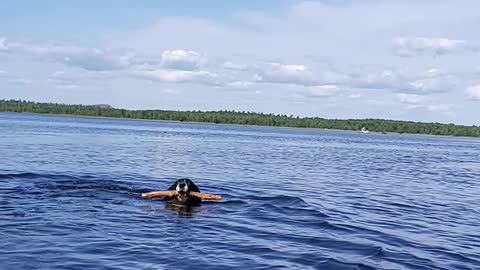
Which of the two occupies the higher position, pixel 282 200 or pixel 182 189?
pixel 182 189

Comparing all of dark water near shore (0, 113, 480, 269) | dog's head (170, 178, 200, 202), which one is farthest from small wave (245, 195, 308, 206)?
dog's head (170, 178, 200, 202)

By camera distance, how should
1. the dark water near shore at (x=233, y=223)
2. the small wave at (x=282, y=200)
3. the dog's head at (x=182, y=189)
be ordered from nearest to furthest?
the dark water near shore at (x=233, y=223)
the dog's head at (x=182, y=189)
the small wave at (x=282, y=200)

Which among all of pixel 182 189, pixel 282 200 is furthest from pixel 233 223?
pixel 282 200

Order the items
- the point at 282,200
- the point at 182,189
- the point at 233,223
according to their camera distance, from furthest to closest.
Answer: the point at 282,200 → the point at 182,189 → the point at 233,223

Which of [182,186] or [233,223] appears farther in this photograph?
[182,186]

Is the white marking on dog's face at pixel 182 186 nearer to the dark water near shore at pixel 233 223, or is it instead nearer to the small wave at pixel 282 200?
the dark water near shore at pixel 233 223

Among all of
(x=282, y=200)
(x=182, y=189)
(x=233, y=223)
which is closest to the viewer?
(x=233, y=223)

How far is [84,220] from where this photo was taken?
17.2 meters

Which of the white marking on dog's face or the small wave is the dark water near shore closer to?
the small wave

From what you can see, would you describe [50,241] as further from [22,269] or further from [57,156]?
[57,156]

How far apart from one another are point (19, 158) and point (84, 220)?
21.8 meters

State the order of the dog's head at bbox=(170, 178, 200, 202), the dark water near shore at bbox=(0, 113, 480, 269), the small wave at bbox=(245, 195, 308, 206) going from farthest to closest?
the small wave at bbox=(245, 195, 308, 206), the dog's head at bbox=(170, 178, 200, 202), the dark water near shore at bbox=(0, 113, 480, 269)

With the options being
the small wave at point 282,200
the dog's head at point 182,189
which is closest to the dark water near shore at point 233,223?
the small wave at point 282,200

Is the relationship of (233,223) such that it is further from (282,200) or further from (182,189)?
(282,200)
